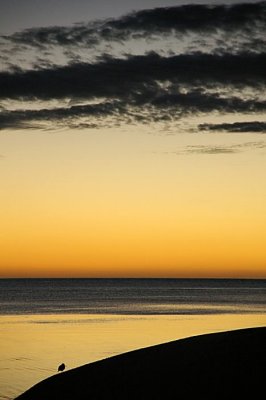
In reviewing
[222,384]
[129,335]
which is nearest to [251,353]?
[222,384]

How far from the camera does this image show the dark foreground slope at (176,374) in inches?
583

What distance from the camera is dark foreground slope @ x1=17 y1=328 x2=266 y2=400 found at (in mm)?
14820

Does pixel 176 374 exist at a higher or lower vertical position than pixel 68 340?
lower

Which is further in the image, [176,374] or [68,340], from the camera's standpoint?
[68,340]

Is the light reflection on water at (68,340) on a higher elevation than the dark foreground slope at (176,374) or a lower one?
higher

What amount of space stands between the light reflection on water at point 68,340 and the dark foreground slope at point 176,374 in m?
8.63

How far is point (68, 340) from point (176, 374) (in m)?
27.0

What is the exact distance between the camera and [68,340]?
139ft

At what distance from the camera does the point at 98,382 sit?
16844mm

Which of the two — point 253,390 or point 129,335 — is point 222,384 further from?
point 129,335

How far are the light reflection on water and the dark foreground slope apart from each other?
863 centimetres

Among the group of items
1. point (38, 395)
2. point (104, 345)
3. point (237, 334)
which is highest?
point (104, 345)

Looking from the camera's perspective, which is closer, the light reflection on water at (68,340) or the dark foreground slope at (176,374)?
the dark foreground slope at (176,374)

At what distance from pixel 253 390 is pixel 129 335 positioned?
3146cm
